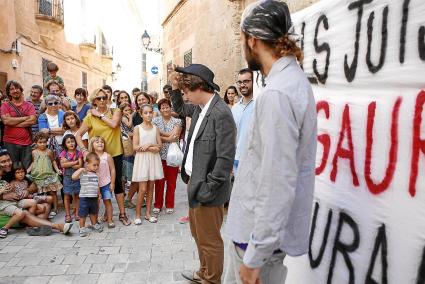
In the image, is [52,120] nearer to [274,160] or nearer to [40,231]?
[40,231]

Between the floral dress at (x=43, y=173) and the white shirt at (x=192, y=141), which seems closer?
the white shirt at (x=192, y=141)

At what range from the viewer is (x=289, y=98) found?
139cm

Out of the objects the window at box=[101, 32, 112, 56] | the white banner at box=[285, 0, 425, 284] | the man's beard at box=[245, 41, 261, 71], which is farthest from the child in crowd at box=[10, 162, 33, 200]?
the window at box=[101, 32, 112, 56]

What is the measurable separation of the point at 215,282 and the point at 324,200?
1.35 m

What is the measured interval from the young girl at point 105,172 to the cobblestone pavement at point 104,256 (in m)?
0.36

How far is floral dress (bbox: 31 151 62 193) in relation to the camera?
5.21 metres

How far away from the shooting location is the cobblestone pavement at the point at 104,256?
3420mm

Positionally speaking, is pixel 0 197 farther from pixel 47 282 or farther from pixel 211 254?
pixel 211 254

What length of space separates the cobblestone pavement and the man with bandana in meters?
2.08

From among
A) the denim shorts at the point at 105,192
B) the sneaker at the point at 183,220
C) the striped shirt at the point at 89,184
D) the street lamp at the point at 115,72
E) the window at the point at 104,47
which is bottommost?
the sneaker at the point at 183,220

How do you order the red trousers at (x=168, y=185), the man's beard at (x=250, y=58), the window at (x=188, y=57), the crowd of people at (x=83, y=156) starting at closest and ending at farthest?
the man's beard at (x=250, y=58) < the crowd of people at (x=83, y=156) < the red trousers at (x=168, y=185) < the window at (x=188, y=57)

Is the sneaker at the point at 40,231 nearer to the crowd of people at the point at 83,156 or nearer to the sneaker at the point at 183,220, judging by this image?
the crowd of people at the point at 83,156

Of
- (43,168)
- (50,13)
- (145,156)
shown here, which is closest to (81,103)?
(43,168)

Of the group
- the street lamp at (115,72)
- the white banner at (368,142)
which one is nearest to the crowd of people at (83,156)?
the white banner at (368,142)
